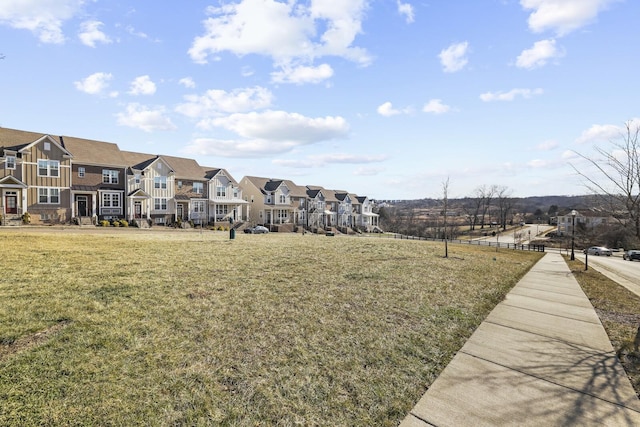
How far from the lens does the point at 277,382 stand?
439 centimetres

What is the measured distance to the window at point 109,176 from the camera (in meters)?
33.8

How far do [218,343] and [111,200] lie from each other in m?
35.8

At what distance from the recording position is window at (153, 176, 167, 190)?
37281mm

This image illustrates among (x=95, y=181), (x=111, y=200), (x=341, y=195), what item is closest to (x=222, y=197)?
(x=111, y=200)

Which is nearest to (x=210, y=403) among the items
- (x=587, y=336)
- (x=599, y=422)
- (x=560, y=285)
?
(x=599, y=422)

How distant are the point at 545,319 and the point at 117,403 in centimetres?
936

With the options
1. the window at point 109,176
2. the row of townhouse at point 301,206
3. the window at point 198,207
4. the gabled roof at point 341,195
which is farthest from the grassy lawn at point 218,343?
the gabled roof at point 341,195

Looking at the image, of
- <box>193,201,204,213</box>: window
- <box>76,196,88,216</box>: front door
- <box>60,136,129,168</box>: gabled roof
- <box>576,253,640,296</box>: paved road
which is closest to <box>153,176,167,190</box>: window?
<box>60,136,129,168</box>: gabled roof

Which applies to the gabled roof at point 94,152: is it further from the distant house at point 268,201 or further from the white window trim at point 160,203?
the distant house at point 268,201

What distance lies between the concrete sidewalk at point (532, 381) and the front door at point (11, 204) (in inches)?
1526

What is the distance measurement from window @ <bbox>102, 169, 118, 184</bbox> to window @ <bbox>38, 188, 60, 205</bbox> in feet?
14.4

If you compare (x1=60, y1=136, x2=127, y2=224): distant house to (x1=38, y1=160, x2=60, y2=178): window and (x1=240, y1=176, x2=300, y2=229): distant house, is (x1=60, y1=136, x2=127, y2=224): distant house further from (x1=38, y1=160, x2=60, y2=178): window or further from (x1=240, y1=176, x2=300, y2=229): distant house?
(x1=240, y1=176, x2=300, y2=229): distant house

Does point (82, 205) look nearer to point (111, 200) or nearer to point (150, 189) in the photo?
point (111, 200)

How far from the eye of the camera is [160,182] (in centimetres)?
3778
